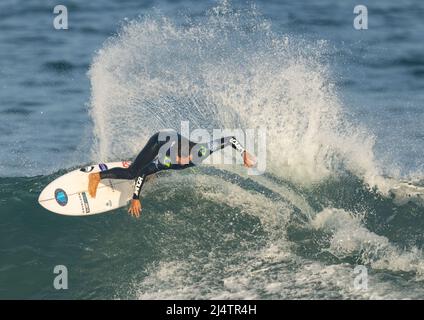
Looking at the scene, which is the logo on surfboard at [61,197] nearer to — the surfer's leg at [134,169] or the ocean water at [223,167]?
the ocean water at [223,167]

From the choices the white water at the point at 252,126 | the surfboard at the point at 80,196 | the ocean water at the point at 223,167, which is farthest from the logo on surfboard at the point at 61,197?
the white water at the point at 252,126

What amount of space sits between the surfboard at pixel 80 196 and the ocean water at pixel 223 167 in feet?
0.68

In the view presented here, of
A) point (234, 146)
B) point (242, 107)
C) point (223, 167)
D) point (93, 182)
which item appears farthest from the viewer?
point (242, 107)

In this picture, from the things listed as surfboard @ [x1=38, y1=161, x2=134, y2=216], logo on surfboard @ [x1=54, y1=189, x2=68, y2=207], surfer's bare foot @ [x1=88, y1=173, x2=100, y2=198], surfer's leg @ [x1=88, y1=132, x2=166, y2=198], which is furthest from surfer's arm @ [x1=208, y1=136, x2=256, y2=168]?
logo on surfboard @ [x1=54, y1=189, x2=68, y2=207]

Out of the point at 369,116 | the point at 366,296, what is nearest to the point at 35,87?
the point at 369,116

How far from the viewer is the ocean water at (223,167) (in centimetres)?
1362

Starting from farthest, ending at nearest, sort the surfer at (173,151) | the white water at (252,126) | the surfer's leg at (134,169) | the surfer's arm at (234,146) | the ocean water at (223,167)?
the surfer's leg at (134,169)
the surfer at (173,151)
the surfer's arm at (234,146)
the ocean water at (223,167)
the white water at (252,126)

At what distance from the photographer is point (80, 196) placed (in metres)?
15.4

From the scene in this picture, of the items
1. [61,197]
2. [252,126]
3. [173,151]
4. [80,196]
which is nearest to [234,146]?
[173,151]

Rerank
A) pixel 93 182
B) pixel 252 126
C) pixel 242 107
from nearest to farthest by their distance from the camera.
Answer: pixel 93 182, pixel 252 126, pixel 242 107

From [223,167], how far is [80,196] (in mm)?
3094

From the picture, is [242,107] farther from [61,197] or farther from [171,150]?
[61,197]

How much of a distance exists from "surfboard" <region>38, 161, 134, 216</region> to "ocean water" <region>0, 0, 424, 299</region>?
21 cm

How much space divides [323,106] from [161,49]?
22.2 feet
